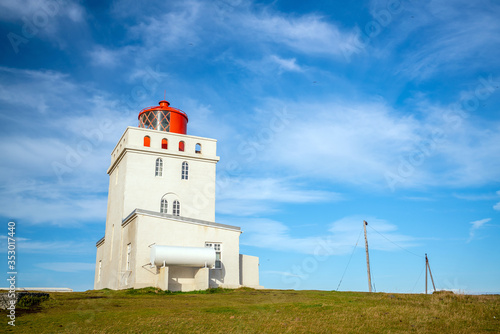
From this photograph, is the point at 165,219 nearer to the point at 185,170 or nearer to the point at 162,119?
the point at 185,170

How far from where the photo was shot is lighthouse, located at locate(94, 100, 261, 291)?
26656mm

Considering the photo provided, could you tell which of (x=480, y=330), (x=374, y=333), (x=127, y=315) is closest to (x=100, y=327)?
(x=127, y=315)

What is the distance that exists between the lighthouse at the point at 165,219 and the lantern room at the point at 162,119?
0.28ft

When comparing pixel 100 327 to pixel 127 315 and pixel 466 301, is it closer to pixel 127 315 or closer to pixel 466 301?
pixel 127 315

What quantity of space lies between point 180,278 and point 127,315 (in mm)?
13969

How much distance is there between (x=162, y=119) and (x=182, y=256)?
14173 mm

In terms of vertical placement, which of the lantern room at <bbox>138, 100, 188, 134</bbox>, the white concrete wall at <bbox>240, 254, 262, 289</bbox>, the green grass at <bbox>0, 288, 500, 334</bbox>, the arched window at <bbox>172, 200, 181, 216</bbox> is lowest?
the green grass at <bbox>0, 288, 500, 334</bbox>

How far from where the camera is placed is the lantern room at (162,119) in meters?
36.1

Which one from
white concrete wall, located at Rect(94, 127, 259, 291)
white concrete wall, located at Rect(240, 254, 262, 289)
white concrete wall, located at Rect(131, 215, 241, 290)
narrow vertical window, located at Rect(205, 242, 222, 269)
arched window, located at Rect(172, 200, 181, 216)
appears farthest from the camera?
arched window, located at Rect(172, 200, 181, 216)

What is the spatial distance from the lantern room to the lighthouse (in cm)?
8

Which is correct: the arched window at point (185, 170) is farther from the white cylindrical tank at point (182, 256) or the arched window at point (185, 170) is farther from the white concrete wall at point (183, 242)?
the white cylindrical tank at point (182, 256)

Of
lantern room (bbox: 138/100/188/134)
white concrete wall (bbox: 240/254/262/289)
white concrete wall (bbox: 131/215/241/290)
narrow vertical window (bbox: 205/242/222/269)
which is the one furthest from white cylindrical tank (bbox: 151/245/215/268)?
lantern room (bbox: 138/100/188/134)

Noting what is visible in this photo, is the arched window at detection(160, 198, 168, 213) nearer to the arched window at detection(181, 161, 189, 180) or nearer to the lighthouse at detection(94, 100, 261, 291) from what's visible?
the lighthouse at detection(94, 100, 261, 291)

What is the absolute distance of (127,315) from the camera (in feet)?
44.3
